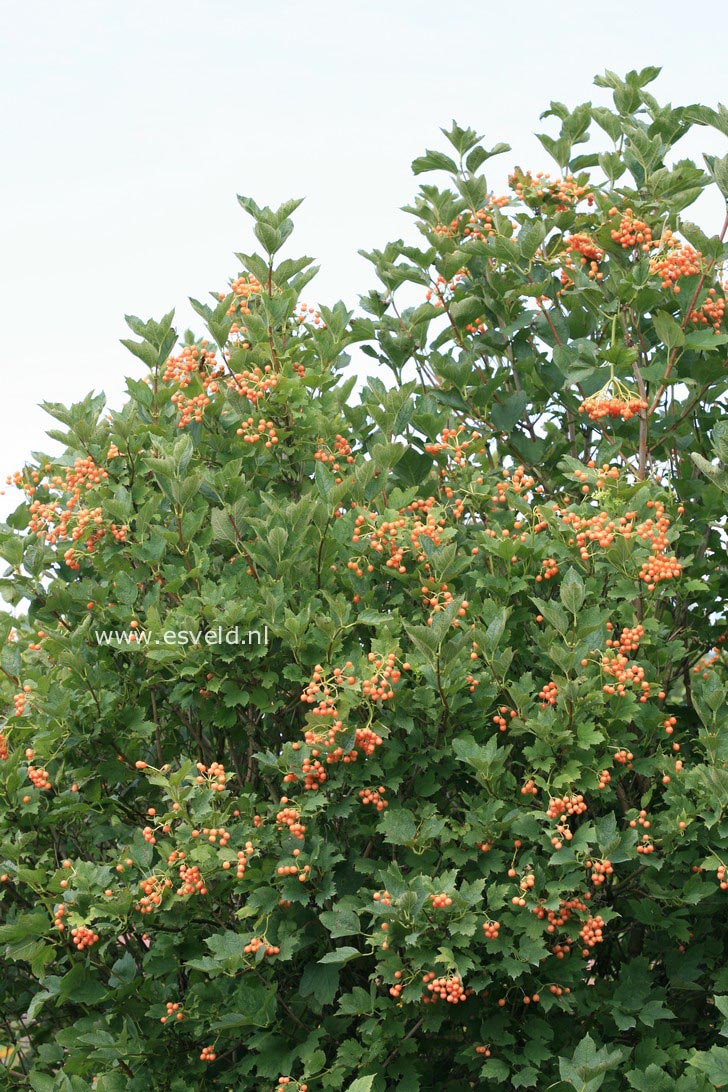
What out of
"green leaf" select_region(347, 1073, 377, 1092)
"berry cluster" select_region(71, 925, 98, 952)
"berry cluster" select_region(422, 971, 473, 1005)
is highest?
"berry cluster" select_region(71, 925, 98, 952)

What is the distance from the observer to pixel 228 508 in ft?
17.2

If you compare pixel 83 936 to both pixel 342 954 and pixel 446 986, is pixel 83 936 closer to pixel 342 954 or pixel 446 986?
pixel 342 954

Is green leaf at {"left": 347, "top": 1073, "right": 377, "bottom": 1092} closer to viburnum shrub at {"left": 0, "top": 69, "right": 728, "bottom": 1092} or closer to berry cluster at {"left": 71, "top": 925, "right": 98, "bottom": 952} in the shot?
viburnum shrub at {"left": 0, "top": 69, "right": 728, "bottom": 1092}

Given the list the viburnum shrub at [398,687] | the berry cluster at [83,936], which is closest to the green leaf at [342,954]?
the viburnum shrub at [398,687]

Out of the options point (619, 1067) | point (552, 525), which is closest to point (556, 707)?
point (552, 525)

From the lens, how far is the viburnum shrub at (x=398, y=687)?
15.6 feet

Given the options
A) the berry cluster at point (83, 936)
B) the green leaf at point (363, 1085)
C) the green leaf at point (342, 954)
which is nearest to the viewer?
the green leaf at point (363, 1085)

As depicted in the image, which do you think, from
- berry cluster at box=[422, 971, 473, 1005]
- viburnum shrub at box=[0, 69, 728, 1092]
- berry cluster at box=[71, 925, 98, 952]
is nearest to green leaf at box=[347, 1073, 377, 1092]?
viburnum shrub at box=[0, 69, 728, 1092]

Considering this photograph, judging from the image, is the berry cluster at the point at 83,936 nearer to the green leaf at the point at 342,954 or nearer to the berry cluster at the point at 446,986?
the green leaf at the point at 342,954

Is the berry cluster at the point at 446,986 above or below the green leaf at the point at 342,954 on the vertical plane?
below

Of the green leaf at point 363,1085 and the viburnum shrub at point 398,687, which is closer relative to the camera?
the green leaf at point 363,1085

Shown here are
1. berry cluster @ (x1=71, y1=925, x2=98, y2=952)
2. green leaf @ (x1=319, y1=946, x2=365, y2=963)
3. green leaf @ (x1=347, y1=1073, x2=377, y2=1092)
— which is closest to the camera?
green leaf @ (x1=347, y1=1073, x2=377, y2=1092)

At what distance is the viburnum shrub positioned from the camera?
477 cm

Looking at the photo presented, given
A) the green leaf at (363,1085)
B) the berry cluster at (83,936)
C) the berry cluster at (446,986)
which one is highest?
the berry cluster at (83,936)
